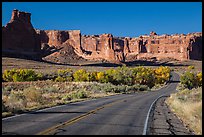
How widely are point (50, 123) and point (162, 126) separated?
4312 mm

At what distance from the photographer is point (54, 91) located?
42.2 metres

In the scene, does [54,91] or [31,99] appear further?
[54,91]

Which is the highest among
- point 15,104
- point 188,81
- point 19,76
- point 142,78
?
point 19,76

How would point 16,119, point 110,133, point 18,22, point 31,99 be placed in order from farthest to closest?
point 18,22
point 31,99
point 16,119
point 110,133

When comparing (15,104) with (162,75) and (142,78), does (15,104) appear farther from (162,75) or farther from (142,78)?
(162,75)

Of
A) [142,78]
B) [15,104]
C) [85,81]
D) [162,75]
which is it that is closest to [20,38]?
[162,75]

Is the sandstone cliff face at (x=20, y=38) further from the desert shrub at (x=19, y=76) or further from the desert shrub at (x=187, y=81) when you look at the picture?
the desert shrub at (x=187, y=81)

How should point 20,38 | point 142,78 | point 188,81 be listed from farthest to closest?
1. point 20,38
2. point 142,78
3. point 188,81

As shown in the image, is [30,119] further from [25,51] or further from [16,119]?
[25,51]

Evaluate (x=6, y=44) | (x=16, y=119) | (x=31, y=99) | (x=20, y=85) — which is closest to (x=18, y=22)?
(x=6, y=44)

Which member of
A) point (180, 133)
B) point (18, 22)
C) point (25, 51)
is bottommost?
point (180, 133)

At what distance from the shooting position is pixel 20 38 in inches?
5221

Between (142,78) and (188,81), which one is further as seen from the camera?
(142,78)

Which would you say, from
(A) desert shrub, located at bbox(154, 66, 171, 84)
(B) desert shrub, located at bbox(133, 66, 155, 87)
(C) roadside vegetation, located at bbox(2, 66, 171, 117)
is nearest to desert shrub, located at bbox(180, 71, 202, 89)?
(C) roadside vegetation, located at bbox(2, 66, 171, 117)
